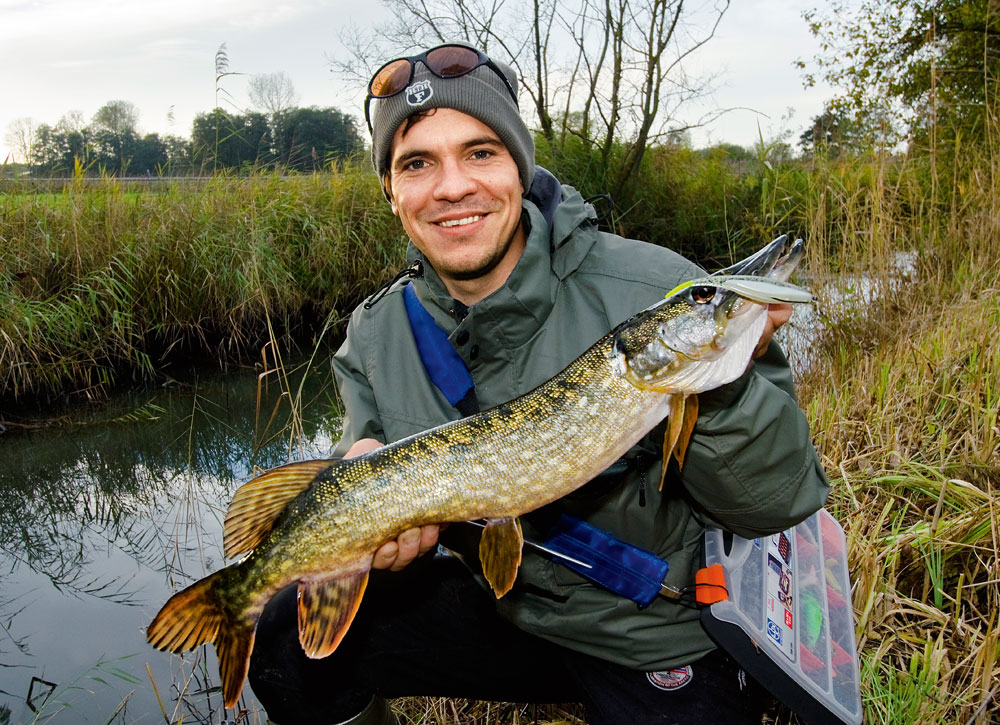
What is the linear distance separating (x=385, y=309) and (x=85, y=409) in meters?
5.11

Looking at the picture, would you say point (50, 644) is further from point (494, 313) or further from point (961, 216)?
point (961, 216)

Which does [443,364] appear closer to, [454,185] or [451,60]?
[454,185]

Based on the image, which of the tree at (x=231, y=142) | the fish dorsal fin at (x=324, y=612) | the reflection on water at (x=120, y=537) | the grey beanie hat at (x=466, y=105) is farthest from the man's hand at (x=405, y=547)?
the tree at (x=231, y=142)

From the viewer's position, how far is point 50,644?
3.31 m

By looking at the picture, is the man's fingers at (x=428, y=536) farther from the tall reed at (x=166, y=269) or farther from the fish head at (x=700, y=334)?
the tall reed at (x=166, y=269)

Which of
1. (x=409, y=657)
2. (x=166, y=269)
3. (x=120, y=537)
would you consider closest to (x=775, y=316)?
(x=409, y=657)

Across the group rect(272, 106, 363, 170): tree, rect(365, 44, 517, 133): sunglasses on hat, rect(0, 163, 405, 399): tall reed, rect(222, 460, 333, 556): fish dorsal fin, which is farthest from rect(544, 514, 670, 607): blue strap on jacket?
rect(272, 106, 363, 170): tree

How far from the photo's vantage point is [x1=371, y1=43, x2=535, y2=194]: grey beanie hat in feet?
7.86

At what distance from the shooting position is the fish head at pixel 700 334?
153 cm

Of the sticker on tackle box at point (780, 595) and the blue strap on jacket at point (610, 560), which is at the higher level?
the blue strap on jacket at point (610, 560)

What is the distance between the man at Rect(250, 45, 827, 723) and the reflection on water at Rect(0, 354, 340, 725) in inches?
38.1

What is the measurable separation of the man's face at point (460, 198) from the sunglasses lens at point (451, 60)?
5.7 inches

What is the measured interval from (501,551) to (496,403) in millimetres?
533

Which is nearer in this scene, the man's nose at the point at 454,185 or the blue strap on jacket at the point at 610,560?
the blue strap on jacket at the point at 610,560
